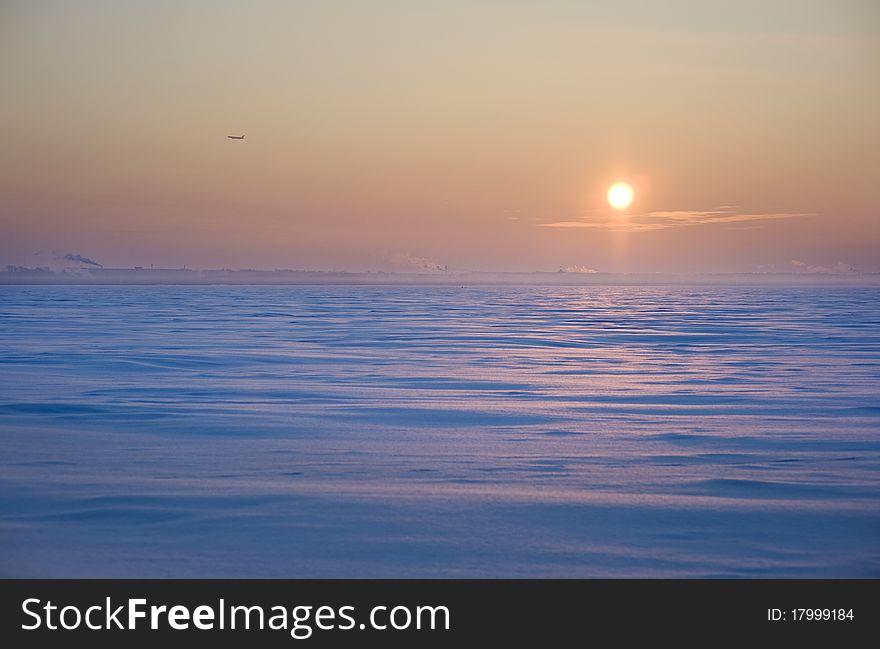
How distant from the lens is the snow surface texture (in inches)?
215

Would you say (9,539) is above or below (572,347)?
below

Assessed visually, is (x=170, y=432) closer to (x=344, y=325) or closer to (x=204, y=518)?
(x=204, y=518)

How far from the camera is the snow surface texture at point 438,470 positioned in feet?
17.9

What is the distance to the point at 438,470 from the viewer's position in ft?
25.7
